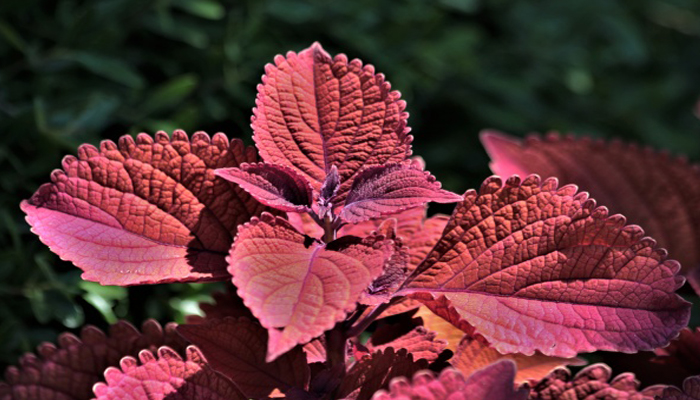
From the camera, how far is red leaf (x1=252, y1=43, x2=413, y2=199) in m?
0.58

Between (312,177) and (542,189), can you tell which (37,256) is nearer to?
(312,177)

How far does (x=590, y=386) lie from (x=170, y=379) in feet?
1.02

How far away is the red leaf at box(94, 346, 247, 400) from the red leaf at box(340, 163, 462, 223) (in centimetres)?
15

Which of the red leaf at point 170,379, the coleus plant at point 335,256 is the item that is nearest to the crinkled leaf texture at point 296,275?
the coleus plant at point 335,256

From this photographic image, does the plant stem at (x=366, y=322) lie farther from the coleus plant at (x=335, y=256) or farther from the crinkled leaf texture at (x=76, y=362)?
the crinkled leaf texture at (x=76, y=362)

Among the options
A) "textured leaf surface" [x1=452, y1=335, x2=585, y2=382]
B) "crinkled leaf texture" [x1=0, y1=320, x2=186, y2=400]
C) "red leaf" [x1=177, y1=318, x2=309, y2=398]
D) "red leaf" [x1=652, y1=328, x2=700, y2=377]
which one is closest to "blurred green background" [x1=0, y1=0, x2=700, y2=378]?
"crinkled leaf texture" [x1=0, y1=320, x2=186, y2=400]

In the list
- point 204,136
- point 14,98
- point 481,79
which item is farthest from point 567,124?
point 204,136

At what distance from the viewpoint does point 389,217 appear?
0.64 m

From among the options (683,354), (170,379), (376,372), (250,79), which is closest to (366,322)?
(376,372)

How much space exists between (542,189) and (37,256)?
61cm

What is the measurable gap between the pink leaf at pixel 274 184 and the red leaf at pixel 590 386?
23 centimetres

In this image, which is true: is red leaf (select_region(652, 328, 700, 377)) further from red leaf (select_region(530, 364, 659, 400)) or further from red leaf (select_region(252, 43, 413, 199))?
red leaf (select_region(252, 43, 413, 199))

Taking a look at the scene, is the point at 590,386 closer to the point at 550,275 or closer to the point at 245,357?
the point at 550,275

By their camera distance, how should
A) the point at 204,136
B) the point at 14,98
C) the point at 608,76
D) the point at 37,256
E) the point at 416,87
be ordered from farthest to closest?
the point at 608,76 → the point at 416,87 → the point at 14,98 → the point at 37,256 → the point at 204,136
